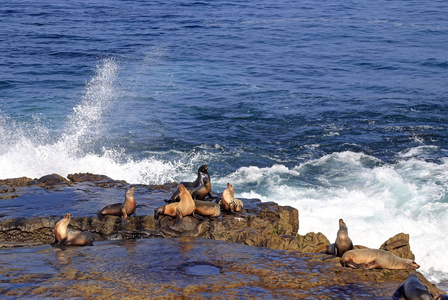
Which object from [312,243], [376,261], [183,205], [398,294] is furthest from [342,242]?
[183,205]

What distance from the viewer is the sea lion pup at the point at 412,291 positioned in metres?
6.61

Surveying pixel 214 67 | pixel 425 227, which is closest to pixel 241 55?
pixel 214 67

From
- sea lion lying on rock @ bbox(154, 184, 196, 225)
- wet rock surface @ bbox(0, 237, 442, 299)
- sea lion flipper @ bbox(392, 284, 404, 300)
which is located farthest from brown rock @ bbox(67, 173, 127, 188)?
sea lion flipper @ bbox(392, 284, 404, 300)

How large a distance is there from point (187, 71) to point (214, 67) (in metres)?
1.48

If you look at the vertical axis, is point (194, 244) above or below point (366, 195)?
above

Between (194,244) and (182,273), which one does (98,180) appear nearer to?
(194,244)

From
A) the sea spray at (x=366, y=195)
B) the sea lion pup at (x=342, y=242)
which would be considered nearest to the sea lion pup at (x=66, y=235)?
the sea lion pup at (x=342, y=242)

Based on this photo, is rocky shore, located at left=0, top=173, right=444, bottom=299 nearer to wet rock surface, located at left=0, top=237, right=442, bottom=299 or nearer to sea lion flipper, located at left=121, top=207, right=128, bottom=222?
wet rock surface, located at left=0, top=237, right=442, bottom=299

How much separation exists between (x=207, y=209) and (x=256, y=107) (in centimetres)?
1275

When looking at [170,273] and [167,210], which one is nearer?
[170,273]

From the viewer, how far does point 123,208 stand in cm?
970

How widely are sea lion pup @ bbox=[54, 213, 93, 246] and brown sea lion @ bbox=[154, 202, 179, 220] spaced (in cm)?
141

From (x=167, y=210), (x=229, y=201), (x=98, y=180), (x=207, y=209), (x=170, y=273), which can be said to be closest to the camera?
(x=170, y=273)

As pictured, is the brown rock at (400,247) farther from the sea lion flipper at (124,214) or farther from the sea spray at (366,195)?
the sea lion flipper at (124,214)
